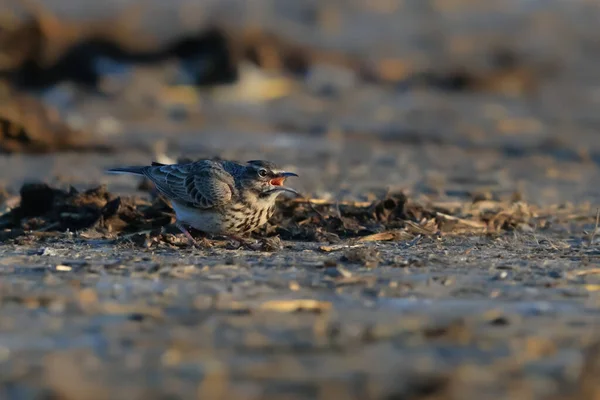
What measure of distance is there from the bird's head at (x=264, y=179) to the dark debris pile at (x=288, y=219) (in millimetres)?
348

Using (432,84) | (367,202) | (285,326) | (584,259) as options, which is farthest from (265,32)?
(285,326)

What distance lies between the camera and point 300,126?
1812 cm

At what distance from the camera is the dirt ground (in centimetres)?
481

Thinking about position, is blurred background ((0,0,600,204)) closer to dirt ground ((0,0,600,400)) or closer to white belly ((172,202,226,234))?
dirt ground ((0,0,600,400))

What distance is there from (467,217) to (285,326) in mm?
4335

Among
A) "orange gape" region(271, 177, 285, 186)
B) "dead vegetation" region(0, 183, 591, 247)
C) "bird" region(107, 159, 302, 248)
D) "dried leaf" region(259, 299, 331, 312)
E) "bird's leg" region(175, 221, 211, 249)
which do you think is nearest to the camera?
"dried leaf" region(259, 299, 331, 312)

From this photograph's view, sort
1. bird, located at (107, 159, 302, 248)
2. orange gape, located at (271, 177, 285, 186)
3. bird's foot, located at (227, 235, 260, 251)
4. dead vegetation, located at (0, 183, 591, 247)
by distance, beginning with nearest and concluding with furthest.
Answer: bird's foot, located at (227, 235, 260, 251) < bird, located at (107, 159, 302, 248) < dead vegetation, located at (0, 183, 591, 247) < orange gape, located at (271, 177, 285, 186)

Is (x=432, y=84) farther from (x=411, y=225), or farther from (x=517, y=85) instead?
(x=411, y=225)

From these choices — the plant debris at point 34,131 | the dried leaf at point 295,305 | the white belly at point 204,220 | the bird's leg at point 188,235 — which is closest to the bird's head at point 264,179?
the white belly at point 204,220

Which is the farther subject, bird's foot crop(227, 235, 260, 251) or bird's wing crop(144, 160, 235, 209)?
bird's wing crop(144, 160, 235, 209)

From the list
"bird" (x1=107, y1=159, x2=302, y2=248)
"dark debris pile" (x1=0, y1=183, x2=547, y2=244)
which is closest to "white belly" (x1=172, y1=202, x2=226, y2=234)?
"bird" (x1=107, y1=159, x2=302, y2=248)

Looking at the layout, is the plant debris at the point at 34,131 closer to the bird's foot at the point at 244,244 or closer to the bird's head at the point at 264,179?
the bird's head at the point at 264,179

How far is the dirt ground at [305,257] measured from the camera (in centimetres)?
481

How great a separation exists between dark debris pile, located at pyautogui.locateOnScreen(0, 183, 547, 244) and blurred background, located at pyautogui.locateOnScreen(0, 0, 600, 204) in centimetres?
161
